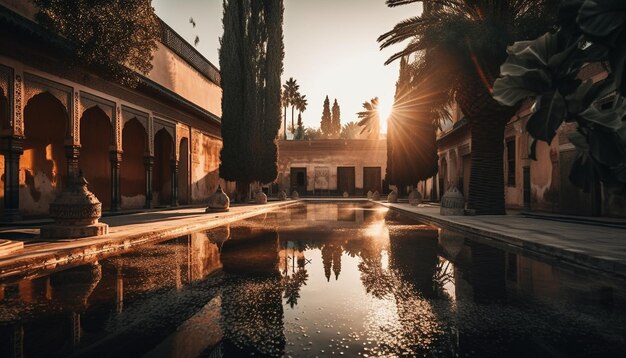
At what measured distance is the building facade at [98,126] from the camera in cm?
1016

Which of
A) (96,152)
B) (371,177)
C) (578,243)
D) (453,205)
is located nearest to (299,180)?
(371,177)

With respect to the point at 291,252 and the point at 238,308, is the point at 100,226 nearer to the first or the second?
the point at 291,252

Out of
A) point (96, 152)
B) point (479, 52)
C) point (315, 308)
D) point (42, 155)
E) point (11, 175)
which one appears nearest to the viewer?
point (315, 308)

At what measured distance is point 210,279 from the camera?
174 inches

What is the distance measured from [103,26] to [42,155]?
6.69 m

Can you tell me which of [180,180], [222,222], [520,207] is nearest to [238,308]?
[222,222]

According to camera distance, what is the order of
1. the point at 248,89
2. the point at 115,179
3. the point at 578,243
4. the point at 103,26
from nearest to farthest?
the point at 578,243, the point at 103,26, the point at 115,179, the point at 248,89

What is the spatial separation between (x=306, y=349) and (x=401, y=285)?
2021 mm

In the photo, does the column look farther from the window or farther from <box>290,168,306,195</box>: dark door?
<box>290,168,306,195</box>: dark door

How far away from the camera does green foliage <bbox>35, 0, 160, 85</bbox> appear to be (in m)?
8.03

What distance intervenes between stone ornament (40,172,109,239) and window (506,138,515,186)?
16798 mm

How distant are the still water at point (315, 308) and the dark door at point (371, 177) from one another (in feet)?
117

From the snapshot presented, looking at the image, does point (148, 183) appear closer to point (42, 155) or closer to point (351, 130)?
point (42, 155)

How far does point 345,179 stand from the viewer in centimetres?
4169
